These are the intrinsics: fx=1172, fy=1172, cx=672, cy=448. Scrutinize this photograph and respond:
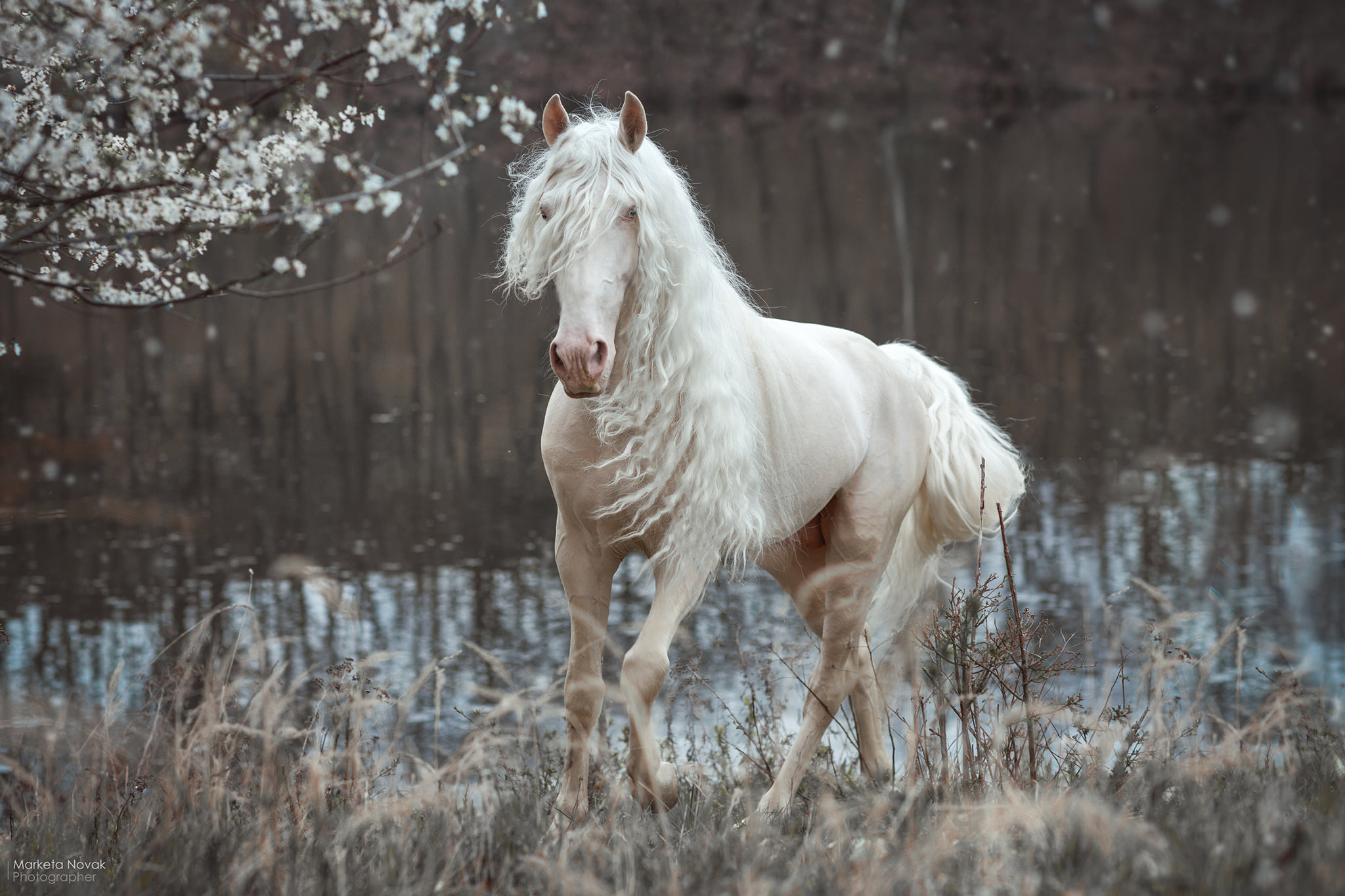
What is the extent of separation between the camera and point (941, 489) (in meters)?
4.55

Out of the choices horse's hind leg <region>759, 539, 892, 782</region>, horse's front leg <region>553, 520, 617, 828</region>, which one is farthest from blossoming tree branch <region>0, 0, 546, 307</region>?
horse's hind leg <region>759, 539, 892, 782</region>

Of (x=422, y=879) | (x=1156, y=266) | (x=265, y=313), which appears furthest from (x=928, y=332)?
(x=422, y=879)

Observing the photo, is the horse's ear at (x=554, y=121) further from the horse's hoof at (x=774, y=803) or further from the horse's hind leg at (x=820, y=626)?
the horse's hoof at (x=774, y=803)

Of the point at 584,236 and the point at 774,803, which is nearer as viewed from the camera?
the point at 584,236

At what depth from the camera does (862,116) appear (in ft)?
186

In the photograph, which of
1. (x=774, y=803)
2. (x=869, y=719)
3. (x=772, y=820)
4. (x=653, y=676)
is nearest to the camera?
(x=653, y=676)

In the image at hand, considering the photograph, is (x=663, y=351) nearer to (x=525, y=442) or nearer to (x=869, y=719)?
(x=869, y=719)

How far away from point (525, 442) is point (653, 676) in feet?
30.2

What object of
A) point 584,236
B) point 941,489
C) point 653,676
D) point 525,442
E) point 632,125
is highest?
point 632,125

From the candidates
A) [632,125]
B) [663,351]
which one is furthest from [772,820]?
[632,125]

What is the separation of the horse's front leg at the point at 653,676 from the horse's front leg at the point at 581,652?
0.49 feet

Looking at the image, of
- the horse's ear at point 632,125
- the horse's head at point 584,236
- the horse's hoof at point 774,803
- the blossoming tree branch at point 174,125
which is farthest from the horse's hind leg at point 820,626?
the blossoming tree branch at point 174,125

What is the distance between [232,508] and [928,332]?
9826mm

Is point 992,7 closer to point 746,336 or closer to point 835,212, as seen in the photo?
point 835,212
